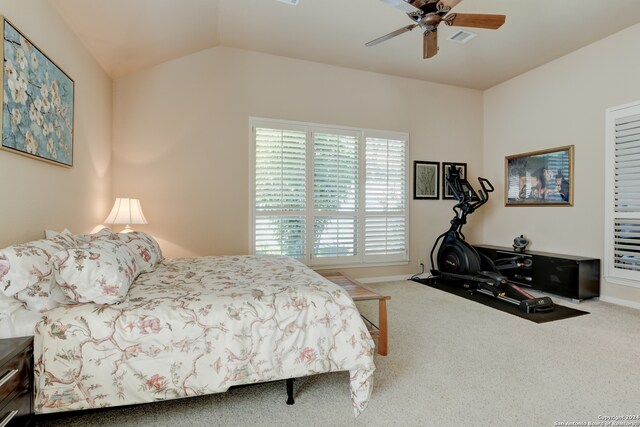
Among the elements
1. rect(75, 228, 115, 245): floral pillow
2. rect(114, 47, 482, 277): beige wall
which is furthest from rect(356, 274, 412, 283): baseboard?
rect(75, 228, 115, 245): floral pillow

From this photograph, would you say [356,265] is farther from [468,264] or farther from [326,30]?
[326,30]

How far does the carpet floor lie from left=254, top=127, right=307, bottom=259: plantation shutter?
185 cm

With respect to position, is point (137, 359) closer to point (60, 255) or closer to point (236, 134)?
point (60, 255)

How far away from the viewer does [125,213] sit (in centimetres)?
327

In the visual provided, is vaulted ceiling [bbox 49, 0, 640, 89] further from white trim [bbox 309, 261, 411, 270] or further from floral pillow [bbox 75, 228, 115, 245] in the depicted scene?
white trim [bbox 309, 261, 411, 270]

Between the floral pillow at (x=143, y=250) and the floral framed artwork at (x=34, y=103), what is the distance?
76 cm

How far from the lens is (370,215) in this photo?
4684 millimetres

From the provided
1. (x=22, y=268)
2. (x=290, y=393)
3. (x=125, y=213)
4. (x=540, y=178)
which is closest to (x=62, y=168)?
(x=125, y=213)

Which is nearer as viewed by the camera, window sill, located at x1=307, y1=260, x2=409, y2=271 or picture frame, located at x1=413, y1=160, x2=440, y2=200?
window sill, located at x1=307, y1=260, x2=409, y2=271

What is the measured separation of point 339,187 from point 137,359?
3.37m

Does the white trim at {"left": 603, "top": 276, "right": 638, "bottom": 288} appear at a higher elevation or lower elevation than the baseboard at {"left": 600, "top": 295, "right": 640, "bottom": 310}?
higher

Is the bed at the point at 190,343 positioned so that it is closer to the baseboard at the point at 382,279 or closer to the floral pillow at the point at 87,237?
the floral pillow at the point at 87,237

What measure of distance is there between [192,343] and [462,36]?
4.21m

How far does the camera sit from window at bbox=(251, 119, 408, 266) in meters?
4.15
